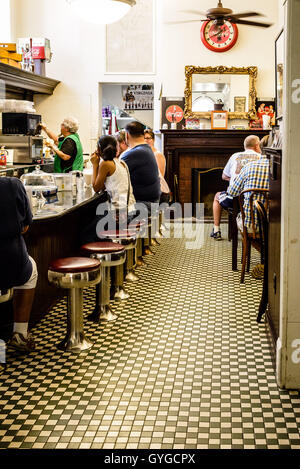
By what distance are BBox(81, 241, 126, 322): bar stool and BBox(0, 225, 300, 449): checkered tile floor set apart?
0.43 ft

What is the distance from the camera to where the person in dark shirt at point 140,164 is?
260 inches

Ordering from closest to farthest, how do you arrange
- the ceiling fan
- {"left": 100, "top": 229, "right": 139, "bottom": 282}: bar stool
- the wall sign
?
{"left": 100, "top": 229, "right": 139, "bottom": 282}: bar stool → the ceiling fan → the wall sign

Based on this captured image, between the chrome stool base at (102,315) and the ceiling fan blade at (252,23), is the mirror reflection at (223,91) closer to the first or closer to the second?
the ceiling fan blade at (252,23)

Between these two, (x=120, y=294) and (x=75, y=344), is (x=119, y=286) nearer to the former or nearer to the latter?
(x=120, y=294)

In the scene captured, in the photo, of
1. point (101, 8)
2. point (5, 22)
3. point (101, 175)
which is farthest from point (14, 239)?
point (5, 22)

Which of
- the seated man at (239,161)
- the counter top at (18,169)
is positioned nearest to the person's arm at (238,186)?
the seated man at (239,161)

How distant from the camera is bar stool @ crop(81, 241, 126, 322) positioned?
4902 millimetres

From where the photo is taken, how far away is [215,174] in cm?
1086

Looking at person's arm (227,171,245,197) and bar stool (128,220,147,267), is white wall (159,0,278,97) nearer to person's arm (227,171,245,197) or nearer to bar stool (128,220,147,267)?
bar stool (128,220,147,267)

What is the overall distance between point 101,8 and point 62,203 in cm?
219

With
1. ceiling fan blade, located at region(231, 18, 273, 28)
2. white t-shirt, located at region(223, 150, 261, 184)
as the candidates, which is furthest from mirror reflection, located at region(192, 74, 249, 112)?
white t-shirt, located at region(223, 150, 261, 184)
